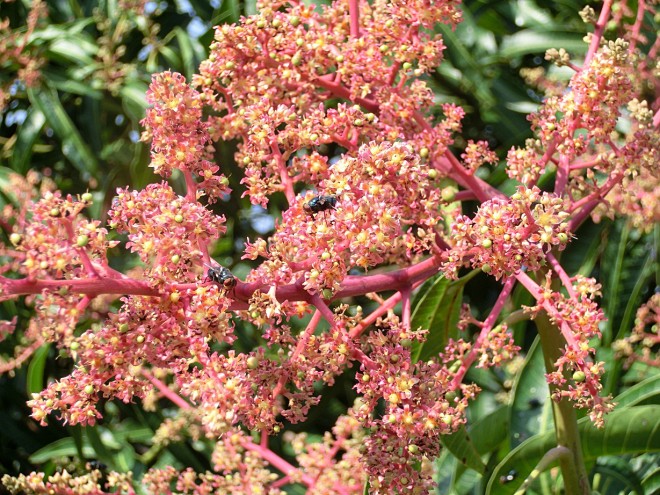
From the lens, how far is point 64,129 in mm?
2254

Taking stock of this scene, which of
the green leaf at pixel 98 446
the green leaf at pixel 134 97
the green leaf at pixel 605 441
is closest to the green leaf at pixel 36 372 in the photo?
the green leaf at pixel 98 446

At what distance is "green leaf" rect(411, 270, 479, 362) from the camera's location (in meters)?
1.31

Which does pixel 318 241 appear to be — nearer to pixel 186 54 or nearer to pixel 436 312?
pixel 436 312

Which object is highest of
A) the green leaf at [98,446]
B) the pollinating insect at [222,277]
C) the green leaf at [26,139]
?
the pollinating insect at [222,277]

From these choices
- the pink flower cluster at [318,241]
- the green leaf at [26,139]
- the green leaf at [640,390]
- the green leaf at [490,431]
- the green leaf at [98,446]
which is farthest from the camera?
the green leaf at [26,139]

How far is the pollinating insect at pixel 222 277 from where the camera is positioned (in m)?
0.87

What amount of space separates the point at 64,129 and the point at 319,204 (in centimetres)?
151

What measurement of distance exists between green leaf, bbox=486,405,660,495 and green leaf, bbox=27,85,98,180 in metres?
1.42

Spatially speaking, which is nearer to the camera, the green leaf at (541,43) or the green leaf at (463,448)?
the green leaf at (463,448)

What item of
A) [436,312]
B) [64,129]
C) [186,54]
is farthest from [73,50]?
[436,312]

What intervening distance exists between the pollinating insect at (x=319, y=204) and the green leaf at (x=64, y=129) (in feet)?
4.68

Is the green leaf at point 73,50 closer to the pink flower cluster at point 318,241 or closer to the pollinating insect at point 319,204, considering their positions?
the pink flower cluster at point 318,241

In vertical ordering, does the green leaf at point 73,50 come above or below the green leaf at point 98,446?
above

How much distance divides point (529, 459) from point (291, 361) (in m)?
0.44
